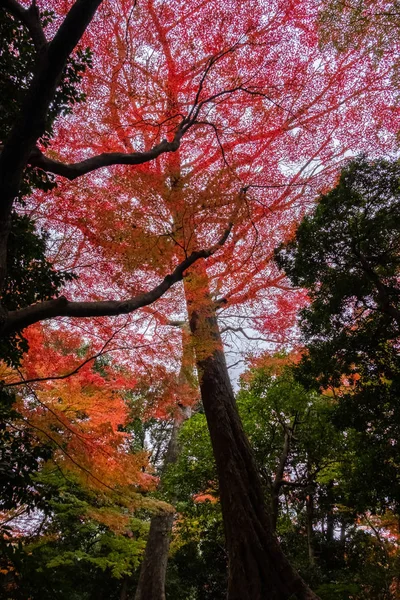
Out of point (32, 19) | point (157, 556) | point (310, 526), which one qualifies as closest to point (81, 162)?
point (32, 19)

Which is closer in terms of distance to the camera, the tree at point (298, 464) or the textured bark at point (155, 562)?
the tree at point (298, 464)

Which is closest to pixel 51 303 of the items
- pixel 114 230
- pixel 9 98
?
pixel 9 98

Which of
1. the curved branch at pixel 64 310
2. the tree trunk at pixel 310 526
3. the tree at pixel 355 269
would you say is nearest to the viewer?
the curved branch at pixel 64 310

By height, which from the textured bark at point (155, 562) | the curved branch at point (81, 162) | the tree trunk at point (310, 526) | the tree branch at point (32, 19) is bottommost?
the textured bark at point (155, 562)

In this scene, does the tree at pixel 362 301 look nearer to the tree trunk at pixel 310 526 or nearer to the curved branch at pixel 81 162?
the curved branch at pixel 81 162

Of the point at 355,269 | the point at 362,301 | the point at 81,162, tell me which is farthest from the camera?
the point at 355,269

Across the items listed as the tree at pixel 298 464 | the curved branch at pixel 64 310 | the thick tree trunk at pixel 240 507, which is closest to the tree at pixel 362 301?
the tree at pixel 298 464

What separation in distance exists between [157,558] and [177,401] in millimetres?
3422

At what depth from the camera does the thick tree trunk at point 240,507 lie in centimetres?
420

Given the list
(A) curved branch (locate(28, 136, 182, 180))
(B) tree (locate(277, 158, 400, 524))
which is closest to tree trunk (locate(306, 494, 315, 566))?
(B) tree (locate(277, 158, 400, 524))

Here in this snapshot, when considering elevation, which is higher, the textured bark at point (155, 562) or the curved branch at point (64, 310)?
the curved branch at point (64, 310)

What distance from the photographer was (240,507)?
4773 millimetres

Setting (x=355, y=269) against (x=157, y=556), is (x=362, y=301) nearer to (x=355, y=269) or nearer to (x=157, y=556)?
(x=355, y=269)

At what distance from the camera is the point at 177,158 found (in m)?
9.16
